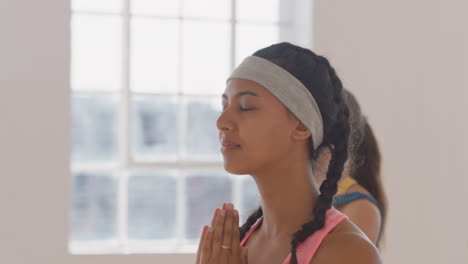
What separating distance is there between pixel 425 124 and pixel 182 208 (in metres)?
1.65

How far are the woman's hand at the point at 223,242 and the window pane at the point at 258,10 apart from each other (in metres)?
2.97

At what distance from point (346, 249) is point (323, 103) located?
13.8 inches

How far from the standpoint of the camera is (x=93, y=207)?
4316 millimetres

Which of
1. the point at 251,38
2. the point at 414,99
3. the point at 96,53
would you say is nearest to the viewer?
the point at 96,53

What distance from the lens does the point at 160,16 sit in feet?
14.3

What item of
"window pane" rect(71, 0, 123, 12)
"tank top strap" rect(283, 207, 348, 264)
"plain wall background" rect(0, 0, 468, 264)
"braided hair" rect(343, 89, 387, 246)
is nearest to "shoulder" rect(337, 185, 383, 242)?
"braided hair" rect(343, 89, 387, 246)

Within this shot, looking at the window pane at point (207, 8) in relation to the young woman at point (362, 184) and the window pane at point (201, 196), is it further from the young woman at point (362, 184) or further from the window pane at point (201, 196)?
the young woman at point (362, 184)

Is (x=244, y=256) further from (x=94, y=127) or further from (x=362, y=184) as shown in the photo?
(x=94, y=127)

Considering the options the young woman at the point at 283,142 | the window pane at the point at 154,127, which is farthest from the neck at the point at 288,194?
the window pane at the point at 154,127

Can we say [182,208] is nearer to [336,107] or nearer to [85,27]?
[85,27]

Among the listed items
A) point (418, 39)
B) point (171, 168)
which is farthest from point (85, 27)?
point (418, 39)

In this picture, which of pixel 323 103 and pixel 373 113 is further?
pixel 373 113

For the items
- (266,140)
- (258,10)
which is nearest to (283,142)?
(266,140)

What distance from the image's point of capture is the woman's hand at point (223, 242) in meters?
1.62
